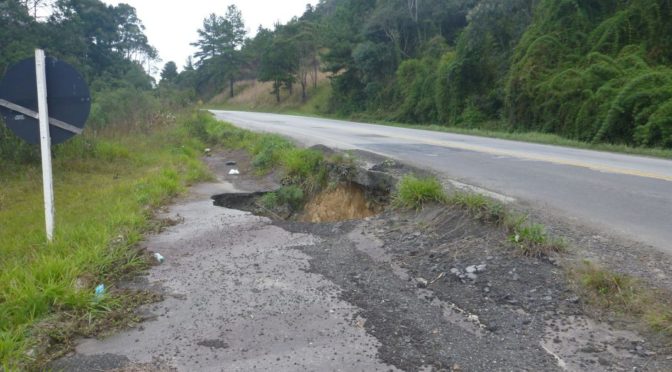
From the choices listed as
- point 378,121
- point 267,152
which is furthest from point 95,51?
point 267,152

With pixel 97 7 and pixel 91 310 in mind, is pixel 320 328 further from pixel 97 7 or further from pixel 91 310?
pixel 97 7

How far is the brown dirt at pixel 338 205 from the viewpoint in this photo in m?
9.16

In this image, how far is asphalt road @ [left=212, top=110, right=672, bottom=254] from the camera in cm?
553

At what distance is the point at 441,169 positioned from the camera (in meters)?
9.18

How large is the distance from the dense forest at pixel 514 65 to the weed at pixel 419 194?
10949mm

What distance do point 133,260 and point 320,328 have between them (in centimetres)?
235

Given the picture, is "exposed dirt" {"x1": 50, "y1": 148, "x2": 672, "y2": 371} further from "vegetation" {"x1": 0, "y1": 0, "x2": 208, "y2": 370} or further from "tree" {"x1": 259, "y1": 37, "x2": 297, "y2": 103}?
"tree" {"x1": 259, "y1": 37, "x2": 297, "y2": 103}

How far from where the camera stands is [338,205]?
944cm

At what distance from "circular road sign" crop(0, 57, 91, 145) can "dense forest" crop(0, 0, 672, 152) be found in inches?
306

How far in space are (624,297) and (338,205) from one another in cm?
613

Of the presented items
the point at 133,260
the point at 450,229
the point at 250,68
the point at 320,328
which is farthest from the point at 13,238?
the point at 250,68

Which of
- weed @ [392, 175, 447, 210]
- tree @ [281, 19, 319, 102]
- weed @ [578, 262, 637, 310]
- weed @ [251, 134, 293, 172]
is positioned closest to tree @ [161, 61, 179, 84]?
tree @ [281, 19, 319, 102]

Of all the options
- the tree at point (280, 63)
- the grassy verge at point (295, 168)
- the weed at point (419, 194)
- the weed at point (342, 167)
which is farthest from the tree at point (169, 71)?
the weed at point (419, 194)

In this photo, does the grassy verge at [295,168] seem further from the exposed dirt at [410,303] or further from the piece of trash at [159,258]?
the piece of trash at [159,258]
